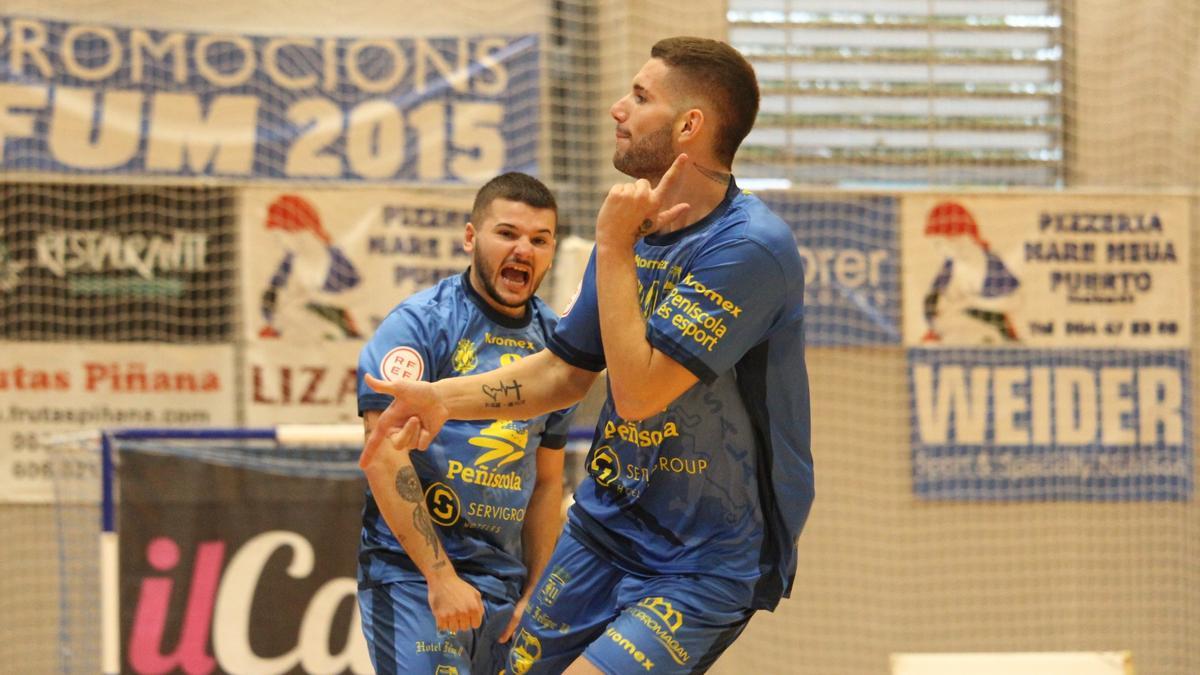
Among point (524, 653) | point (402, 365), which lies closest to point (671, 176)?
point (524, 653)

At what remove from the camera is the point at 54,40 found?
820cm

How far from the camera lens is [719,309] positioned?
2.97 m

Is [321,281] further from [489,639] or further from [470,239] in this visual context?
[489,639]

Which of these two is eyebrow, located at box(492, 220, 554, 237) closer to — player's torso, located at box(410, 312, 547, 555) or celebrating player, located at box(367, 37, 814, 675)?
player's torso, located at box(410, 312, 547, 555)

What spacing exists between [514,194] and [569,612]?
5.48 feet

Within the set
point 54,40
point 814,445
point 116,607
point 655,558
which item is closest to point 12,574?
point 116,607

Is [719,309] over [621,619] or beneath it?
over

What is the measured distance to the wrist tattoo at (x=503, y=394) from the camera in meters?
3.25

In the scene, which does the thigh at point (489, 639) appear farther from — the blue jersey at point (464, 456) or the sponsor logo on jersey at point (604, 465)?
the sponsor logo on jersey at point (604, 465)

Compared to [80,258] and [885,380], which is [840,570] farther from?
[80,258]

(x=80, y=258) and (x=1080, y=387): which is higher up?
(x=80, y=258)

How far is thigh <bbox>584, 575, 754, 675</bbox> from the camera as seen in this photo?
2.99 metres

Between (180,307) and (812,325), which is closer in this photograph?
(180,307)

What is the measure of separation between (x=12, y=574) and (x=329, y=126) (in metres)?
3.32
